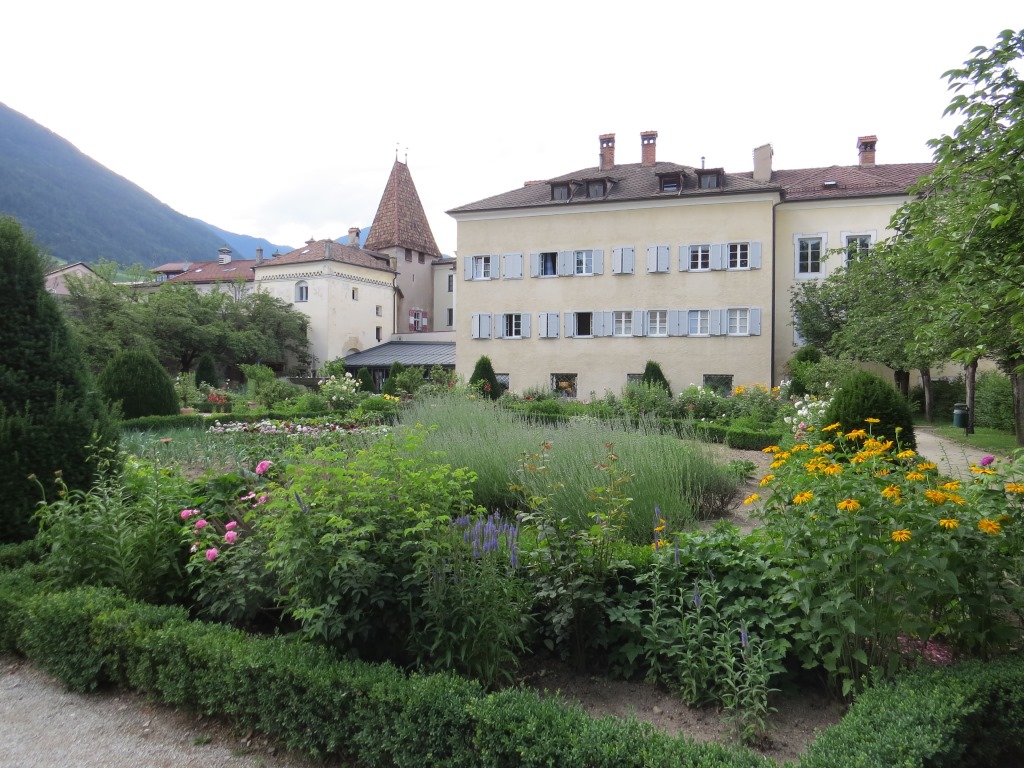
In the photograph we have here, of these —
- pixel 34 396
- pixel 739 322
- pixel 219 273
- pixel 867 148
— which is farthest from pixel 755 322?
pixel 219 273

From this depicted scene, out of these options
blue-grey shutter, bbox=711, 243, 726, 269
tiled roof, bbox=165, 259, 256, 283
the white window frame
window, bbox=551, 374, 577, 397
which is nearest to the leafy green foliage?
window, bbox=551, 374, 577, 397

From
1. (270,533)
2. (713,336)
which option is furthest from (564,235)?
(270,533)

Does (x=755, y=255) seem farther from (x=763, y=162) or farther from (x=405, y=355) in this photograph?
(x=405, y=355)

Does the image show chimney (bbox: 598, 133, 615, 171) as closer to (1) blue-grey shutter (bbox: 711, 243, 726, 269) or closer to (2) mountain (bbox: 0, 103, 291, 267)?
(1) blue-grey shutter (bbox: 711, 243, 726, 269)

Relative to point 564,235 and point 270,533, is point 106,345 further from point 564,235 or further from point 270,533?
point 270,533

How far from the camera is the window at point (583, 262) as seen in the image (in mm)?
28078

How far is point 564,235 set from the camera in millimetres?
28328

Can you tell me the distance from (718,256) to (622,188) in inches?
200

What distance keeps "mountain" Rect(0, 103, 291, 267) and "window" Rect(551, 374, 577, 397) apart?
422 ft

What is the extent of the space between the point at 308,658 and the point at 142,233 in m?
199

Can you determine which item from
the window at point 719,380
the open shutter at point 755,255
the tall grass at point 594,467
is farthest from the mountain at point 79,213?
the tall grass at point 594,467

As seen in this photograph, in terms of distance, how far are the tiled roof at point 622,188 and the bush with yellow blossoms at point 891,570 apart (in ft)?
82.5

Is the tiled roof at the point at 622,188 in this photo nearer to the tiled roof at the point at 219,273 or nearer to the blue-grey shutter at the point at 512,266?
the blue-grey shutter at the point at 512,266

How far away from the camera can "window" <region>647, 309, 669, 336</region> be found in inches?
1064
